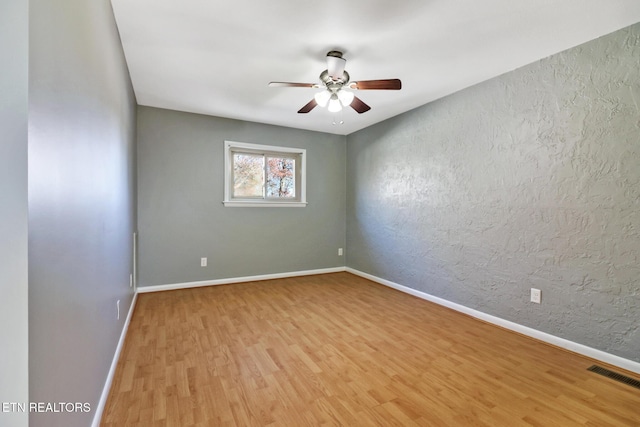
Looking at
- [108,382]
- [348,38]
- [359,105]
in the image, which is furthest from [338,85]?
[108,382]

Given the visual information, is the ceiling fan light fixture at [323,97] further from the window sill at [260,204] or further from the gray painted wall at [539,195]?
the window sill at [260,204]

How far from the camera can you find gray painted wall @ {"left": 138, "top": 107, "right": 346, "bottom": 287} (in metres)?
3.55

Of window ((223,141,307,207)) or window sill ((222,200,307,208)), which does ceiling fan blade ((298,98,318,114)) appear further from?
window sill ((222,200,307,208))

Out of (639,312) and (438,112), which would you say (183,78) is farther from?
(639,312)

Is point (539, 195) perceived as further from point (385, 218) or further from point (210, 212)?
point (210, 212)

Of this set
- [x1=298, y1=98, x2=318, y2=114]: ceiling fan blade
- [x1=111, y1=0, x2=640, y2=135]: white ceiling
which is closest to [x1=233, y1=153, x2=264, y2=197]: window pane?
[x1=111, y1=0, x2=640, y2=135]: white ceiling

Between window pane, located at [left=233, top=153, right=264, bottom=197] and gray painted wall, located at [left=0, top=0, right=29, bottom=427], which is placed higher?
window pane, located at [left=233, top=153, right=264, bottom=197]

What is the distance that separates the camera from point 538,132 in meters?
2.37

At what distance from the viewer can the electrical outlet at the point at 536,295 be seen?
236cm

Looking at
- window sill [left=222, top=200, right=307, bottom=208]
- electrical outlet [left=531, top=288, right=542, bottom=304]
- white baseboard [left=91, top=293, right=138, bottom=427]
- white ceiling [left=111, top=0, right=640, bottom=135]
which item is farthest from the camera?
window sill [left=222, top=200, right=307, bottom=208]

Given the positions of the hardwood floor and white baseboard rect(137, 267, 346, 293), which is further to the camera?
white baseboard rect(137, 267, 346, 293)

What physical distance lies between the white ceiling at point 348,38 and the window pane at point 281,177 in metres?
1.41

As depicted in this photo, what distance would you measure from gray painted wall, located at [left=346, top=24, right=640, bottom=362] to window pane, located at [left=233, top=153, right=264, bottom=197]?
205cm

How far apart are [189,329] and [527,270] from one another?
295 centimetres
